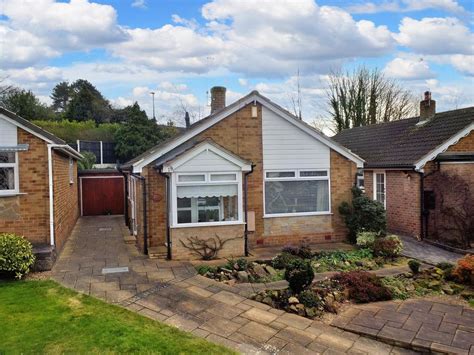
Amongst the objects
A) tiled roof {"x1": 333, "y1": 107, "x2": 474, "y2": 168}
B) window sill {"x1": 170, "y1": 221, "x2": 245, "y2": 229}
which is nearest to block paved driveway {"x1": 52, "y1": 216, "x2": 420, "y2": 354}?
window sill {"x1": 170, "y1": 221, "x2": 245, "y2": 229}

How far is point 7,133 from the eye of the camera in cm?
1016

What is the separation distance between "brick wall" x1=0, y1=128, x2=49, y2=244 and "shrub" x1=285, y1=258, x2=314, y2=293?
684 centimetres

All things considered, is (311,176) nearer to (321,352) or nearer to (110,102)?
(321,352)

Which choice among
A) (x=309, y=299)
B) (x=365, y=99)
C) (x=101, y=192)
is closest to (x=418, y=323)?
(x=309, y=299)

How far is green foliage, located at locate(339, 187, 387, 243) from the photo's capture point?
12.7 metres

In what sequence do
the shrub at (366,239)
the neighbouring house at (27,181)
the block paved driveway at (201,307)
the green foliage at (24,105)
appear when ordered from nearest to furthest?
the block paved driveway at (201,307)
the neighbouring house at (27,181)
the shrub at (366,239)
the green foliage at (24,105)

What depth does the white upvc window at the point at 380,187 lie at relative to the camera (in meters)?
15.8

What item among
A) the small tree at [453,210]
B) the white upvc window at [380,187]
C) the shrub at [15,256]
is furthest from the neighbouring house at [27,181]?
the small tree at [453,210]

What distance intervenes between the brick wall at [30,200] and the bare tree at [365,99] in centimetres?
2520

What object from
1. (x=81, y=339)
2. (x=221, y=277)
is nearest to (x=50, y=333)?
(x=81, y=339)

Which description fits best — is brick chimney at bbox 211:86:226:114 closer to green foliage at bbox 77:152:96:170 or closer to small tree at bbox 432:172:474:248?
small tree at bbox 432:172:474:248

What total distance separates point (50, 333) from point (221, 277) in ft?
13.6

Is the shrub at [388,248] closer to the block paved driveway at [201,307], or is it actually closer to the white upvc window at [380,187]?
the white upvc window at [380,187]

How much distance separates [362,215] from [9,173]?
10770 millimetres
